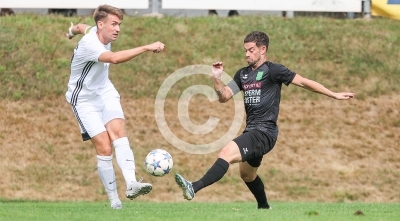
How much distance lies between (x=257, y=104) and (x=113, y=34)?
1755mm

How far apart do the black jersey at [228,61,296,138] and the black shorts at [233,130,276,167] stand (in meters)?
0.09

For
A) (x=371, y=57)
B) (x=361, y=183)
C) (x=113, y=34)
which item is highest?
(x=113, y=34)

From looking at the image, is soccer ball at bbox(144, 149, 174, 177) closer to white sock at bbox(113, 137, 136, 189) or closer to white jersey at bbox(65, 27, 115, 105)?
white sock at bbox(113, 137, 136, 189)

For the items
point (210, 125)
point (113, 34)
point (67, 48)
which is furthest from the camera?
point (67, 48)

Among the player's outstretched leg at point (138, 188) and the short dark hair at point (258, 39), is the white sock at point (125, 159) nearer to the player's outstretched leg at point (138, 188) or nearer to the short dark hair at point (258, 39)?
the player's outstretched leg at point (138, 188)

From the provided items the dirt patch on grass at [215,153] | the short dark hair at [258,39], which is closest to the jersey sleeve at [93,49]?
the short dark hair at [258,39]

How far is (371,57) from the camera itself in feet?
64.4

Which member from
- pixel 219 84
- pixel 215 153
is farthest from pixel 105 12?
pixel 215 153

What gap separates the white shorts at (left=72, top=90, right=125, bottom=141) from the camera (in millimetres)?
10019

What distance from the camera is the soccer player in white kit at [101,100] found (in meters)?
9.96

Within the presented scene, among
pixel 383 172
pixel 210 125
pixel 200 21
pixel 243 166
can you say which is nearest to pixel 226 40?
pixel 200 21

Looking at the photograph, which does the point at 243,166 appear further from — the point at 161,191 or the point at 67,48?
the point at 67,48

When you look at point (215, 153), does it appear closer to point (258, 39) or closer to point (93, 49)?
point (258, 39)

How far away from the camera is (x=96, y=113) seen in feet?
33.2
